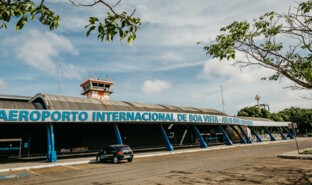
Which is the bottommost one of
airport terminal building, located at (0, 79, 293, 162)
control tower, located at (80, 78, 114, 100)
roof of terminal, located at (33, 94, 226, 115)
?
airport terminal building, located at (0, 79, 293, 162)

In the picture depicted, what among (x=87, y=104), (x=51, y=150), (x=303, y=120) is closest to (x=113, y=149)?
(x=51, y=150)

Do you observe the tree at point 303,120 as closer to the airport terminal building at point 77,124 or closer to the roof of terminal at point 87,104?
the airport terminal building at point 77,124

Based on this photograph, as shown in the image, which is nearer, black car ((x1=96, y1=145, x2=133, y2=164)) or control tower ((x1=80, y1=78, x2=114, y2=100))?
black car ((x1=96, y1=145, x2=133, y2=164))

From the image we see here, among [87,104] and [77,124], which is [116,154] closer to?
[77,124]

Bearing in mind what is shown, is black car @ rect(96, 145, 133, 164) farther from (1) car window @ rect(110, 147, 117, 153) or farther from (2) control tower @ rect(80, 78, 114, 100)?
(2) control tower @ rect(80, 78, 114, 100)

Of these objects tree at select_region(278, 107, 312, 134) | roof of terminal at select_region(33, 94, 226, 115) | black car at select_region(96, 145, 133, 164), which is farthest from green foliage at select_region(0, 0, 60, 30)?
tree at select_region(278, 107, 312, 134)

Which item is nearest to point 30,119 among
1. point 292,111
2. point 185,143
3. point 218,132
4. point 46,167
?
point 46,167

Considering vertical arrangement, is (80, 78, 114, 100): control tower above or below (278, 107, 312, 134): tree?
above

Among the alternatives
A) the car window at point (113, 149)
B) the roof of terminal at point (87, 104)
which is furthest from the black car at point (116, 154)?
the roof of terminal at point (87, 104)

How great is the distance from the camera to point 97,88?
61.4 metres

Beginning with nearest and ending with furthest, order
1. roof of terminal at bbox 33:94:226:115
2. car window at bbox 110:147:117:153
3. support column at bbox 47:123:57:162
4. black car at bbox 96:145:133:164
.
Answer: black car at bbox 96:145:133:164
car window at bbox 110:147:117:153
support column at bbox 47:123:57:162
roof of terminal at bbox 33:94:226:115

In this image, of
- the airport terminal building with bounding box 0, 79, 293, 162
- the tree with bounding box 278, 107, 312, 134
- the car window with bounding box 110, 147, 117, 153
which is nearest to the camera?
the car window with bounding box 110, 147, 117, 153

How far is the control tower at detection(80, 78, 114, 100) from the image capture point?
200 feet

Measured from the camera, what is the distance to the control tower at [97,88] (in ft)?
200
